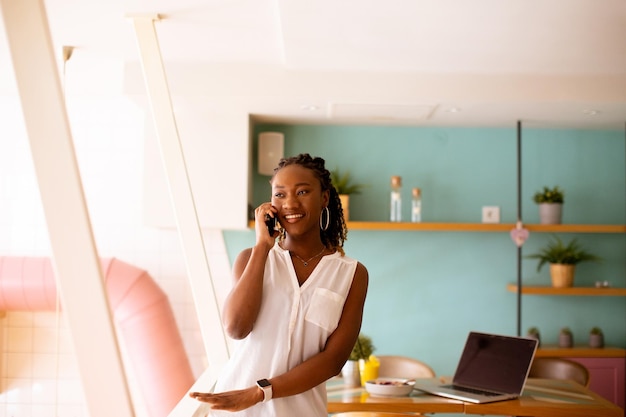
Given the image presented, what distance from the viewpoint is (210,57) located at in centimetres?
401

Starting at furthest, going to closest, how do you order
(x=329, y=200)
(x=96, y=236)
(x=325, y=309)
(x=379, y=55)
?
(x=96, y=236), (x=379, y=55), (x=329, y=200), (x=325, y=309)

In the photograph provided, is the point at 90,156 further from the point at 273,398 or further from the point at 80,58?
the point at 273,398

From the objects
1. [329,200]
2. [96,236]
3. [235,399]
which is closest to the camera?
[235,399]

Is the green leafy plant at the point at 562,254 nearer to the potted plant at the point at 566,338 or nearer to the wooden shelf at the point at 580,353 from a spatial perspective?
the potted plant at the point at 566,338

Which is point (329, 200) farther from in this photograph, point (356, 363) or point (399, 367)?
point (399, 367)

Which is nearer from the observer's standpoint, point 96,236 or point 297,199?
point 297,199

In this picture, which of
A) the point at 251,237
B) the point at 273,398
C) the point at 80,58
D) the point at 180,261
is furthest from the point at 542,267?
the point at 273,398

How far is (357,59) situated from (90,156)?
6.66 feet

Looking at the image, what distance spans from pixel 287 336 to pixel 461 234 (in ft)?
10.5

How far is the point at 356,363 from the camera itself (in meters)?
3.47

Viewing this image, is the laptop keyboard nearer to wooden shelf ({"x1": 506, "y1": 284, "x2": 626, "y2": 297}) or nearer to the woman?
wooden shelf ({"x1": 506, "y1": 284, "x2": 626, "y2": 297})

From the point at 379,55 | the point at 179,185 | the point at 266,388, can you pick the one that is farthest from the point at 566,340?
the point at 266,388

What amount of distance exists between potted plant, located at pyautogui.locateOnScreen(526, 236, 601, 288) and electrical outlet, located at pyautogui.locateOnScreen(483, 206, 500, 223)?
33cm

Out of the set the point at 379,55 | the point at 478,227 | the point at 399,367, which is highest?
the point at 379,55
